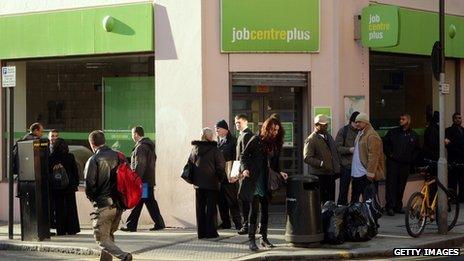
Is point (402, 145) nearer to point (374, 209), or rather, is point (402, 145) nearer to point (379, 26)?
point (379, 26)

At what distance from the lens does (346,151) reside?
15.8m

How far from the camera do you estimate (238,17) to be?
51.5 ft

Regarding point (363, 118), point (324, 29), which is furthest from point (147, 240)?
point (324, 29)

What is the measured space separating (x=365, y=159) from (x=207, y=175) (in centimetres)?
270

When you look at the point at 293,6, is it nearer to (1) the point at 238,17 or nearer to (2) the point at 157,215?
(1) the point at 238,17

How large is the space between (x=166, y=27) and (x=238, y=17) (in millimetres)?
1373

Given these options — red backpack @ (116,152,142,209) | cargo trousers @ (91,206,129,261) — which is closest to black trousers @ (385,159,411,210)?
red backpack @ (116,152,142,209)

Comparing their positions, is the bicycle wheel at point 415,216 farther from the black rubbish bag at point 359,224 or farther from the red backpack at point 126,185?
the red backpack at point 126,185

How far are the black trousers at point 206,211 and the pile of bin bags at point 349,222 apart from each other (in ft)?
5.98

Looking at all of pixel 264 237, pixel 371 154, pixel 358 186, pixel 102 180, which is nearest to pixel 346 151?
pixel 358 186

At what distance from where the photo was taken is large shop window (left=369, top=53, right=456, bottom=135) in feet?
58.2

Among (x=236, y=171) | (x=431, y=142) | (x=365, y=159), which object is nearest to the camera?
(x=236, y=171)

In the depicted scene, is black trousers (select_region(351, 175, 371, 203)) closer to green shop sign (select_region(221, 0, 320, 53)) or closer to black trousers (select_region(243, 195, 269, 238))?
black trousers (select_region(243, 195, 269, 238))

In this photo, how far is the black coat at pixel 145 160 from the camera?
50.1 feet
